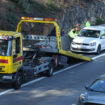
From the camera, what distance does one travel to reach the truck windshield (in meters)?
14.1

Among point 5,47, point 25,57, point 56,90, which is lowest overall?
point 56,90

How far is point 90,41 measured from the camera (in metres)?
24.8

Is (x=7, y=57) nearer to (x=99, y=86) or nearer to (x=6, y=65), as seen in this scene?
(x=6, y=65)

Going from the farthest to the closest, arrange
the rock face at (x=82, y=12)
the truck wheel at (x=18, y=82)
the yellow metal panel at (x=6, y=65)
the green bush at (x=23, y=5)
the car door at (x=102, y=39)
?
the rock face at (x=82, y=12) → the green bush at (x=23, y=5) → the car door at (x=102, y=39) → the truck wheel at (x=18, y=82) → the yellow metal panel at (x=6, y=65)

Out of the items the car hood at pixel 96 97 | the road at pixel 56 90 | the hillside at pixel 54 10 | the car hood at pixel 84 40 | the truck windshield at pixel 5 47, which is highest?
the hillside at pixel 54 10

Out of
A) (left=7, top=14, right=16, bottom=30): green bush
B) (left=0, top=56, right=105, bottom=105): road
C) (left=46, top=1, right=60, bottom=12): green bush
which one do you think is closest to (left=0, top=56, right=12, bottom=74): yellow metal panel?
(left=0, top=56, right=105, bottom=105): road

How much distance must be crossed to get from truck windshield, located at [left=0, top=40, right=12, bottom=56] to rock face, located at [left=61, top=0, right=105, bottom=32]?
18.2 m

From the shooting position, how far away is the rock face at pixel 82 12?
Answer: 33.6 metres

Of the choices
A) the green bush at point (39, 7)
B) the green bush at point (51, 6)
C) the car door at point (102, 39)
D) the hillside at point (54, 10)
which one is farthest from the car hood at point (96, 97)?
the green bush at point (51, 6)

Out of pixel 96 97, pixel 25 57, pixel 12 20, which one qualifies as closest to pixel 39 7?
pixel 12 20

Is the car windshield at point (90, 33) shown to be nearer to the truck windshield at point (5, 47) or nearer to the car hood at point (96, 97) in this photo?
the truck windshield at point (5, 47)

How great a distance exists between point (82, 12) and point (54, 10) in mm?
5693

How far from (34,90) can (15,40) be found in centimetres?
224

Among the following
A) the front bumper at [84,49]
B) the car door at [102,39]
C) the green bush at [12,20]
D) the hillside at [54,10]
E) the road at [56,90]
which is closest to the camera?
the road at [56,90]
